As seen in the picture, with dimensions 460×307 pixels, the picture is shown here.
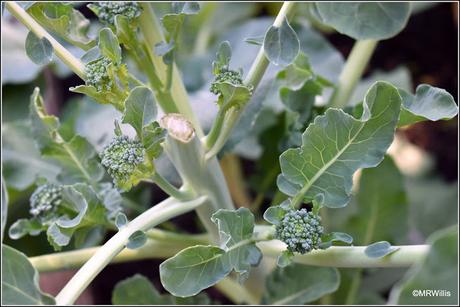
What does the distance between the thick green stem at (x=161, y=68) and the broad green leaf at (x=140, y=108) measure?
10 centimetres

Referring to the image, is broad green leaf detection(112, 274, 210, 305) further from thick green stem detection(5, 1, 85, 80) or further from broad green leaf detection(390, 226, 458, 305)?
broad green leaf detection(390, 226, 458, 305)

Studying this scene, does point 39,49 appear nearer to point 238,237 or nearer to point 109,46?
point 109,46

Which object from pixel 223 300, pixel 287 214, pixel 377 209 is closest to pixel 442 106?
pixel 287 214

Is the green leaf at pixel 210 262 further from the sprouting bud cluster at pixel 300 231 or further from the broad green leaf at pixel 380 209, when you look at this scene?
the broad green leaf at pixel 380 209

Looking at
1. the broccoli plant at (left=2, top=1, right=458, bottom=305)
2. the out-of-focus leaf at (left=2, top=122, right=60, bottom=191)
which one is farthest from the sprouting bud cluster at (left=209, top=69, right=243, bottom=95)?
the out-of-focus leaf at (left=2, top=122, right=60, bottom=191)

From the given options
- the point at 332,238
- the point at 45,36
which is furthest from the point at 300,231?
the point at 45,36

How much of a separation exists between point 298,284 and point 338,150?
0.58ft

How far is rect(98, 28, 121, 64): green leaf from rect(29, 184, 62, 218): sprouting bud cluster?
141mm

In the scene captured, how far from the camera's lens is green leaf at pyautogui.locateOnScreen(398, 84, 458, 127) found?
1.38 ft

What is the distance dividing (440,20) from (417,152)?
0.79 ft

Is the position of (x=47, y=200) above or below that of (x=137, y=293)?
above

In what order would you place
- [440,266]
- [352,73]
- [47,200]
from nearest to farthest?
[440,266] < [47,200] < [352,73]

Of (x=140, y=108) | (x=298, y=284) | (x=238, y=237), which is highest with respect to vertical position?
(x=140, y=108)

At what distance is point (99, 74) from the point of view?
42 cm
